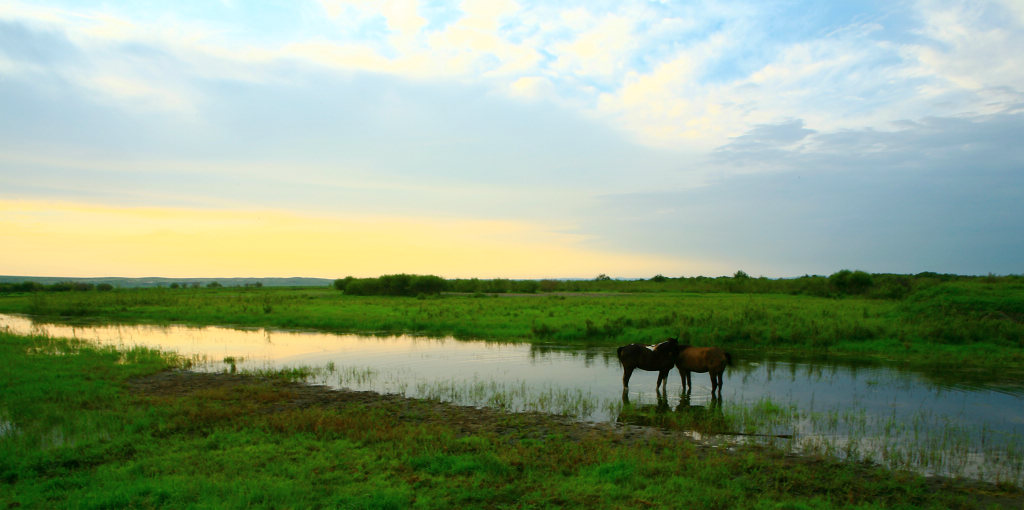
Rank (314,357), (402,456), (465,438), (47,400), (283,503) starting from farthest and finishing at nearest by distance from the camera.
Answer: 1. (314,357)
2. (47,400)
3. (465,438)
4. (402,456)
5. (283,503)

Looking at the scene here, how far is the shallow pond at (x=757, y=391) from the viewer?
9523 millimetres

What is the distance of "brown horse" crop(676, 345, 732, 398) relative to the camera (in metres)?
13.5

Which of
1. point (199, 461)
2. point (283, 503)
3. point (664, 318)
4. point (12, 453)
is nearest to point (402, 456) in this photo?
point (283, 503)

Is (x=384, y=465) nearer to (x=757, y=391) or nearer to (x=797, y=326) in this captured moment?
Answer: (x=757, y=391)

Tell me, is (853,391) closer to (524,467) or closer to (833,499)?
(833,499)

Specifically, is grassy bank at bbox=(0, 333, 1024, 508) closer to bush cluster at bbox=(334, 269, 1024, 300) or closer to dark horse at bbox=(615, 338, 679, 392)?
dark horse at bbox=(615, 338, 679, 392)

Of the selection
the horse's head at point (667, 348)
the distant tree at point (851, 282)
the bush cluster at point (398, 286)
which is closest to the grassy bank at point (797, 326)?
the horse's head at point (667, 348)

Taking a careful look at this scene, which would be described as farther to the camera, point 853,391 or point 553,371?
point 553,371

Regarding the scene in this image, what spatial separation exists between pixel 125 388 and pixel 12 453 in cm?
621

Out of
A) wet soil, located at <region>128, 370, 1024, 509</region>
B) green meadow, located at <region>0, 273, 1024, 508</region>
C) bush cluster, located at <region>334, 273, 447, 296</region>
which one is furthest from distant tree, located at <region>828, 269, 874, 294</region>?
wet soil, located at <region>128, 370, 1024, 509</region>

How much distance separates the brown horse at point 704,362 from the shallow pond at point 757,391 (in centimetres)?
42

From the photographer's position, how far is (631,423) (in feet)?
36.6

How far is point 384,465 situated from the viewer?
7.91m

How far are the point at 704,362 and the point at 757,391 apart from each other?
1959 millimetres
